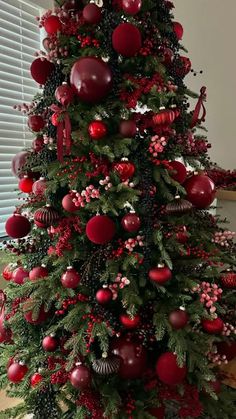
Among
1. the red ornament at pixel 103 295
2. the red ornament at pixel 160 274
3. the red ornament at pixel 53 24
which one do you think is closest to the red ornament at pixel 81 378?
the red ornament at pixel 103 295

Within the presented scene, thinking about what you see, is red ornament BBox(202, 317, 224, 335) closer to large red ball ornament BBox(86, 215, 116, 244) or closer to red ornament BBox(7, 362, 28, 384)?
large red ball ornament BBox(86, 215, 116, 244)

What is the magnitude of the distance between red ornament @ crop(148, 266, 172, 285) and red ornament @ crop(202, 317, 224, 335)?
0.62 ft

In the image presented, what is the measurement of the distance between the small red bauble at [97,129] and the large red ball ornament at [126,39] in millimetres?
194

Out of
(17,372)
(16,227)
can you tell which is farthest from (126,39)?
(17,372)

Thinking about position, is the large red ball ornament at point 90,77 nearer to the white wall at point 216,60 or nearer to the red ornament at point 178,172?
the red ornament at point 178,172

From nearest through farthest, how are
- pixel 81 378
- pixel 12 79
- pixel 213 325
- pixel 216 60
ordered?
pixel 81 378
pixel 213 325
pixel 12 79
pixel 216 60

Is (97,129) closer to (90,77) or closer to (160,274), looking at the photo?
(90,77)

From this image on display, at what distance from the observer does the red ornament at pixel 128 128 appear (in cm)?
87

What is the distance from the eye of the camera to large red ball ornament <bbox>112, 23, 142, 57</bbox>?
846mm

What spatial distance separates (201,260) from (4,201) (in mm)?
1018

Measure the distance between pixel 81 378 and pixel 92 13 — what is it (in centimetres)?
91

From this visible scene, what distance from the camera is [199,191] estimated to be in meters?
0.95

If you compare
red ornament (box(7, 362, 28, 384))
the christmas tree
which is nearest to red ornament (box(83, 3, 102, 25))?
the christmas tree

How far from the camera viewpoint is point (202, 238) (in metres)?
1.02
